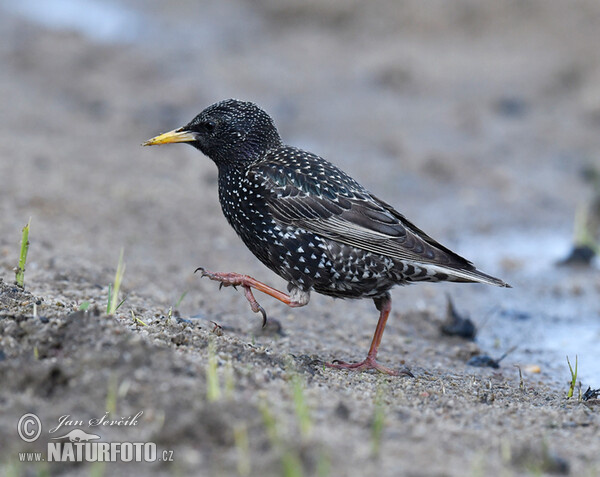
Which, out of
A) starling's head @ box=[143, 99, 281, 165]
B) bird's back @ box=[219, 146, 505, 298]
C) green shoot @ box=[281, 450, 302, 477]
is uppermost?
starling's head @ box=[143, 99, 281, 165]

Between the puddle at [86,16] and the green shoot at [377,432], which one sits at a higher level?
the puddle at [86,16]

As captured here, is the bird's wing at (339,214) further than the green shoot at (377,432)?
Yes

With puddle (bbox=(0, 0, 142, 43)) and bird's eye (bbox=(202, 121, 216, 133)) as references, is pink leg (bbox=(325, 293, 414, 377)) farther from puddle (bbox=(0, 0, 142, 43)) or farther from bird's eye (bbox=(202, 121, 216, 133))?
puddle (bbox=(0, 0, 142, 43))

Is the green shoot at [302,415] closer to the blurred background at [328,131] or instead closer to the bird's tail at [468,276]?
the bird's tail at [468,276]

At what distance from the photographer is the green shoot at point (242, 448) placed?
10.1ft

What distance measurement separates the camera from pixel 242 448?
314cm

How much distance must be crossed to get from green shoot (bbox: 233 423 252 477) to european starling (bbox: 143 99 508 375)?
1726 millimetres

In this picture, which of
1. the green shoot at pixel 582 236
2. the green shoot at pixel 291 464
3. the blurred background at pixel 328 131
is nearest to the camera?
the green shoot at pixel 291 464

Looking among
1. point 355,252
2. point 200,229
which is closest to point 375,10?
point 200,229

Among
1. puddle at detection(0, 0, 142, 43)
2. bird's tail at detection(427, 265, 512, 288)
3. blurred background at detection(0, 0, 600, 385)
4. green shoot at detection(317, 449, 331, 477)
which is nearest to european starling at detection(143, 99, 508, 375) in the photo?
bird's tail at detection(427, 265, 512, 288)

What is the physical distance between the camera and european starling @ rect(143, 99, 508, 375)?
203 inches

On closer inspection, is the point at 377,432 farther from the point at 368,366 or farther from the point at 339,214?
the point at 339,214

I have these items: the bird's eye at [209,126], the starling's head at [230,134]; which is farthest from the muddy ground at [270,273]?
the bird's eye at [209,126]

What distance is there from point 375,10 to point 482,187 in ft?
16.3
